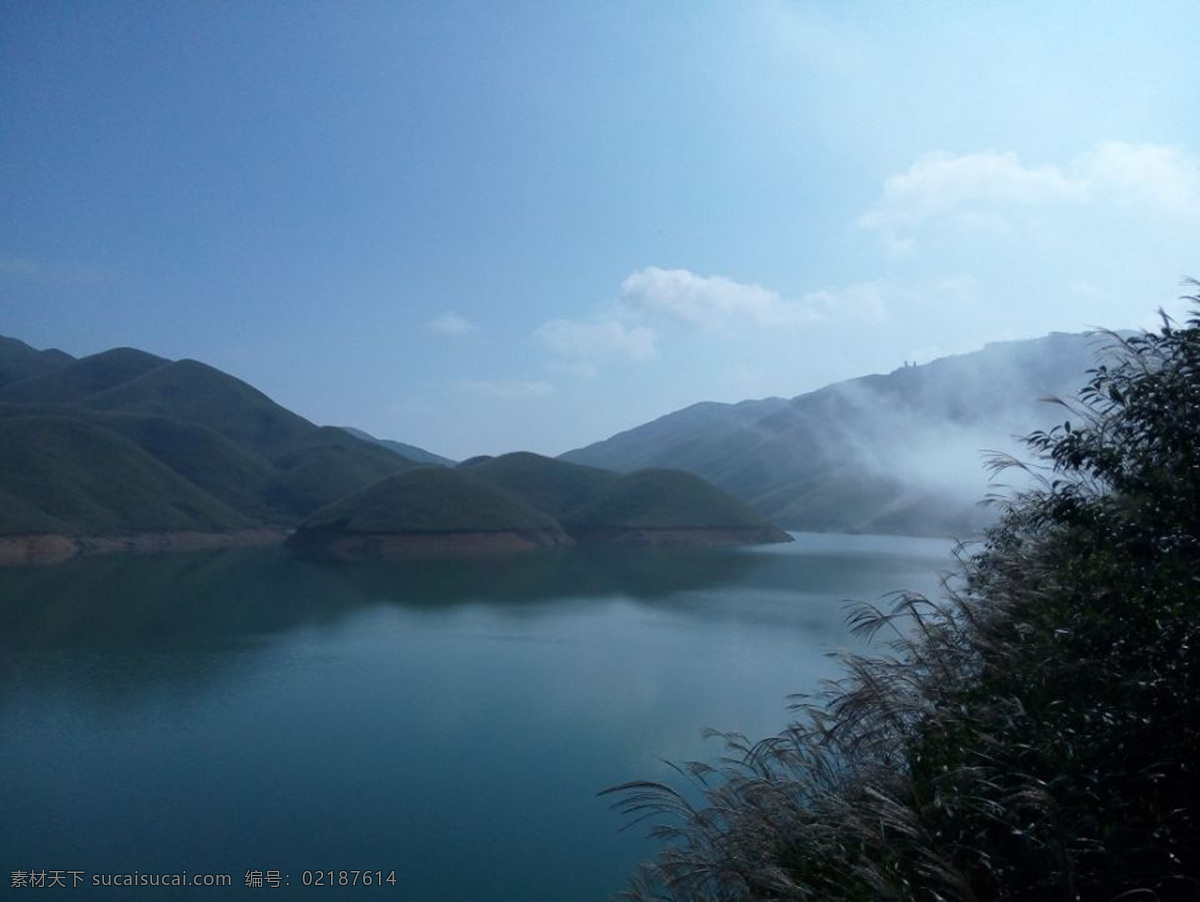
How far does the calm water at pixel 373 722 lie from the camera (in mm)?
11594

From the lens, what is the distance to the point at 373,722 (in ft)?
59.8

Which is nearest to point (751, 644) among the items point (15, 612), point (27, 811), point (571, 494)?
point (27, 811)

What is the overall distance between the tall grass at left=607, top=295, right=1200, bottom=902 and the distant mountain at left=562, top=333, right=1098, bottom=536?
6876 cm

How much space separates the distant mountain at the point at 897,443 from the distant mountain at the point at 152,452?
54.3 m

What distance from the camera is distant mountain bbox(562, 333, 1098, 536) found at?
9175 centimetres

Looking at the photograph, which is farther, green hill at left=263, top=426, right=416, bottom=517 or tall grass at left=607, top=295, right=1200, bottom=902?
green hill at left=263, top=426, right=416, bottom=517

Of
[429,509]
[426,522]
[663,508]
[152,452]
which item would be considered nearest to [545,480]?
[663,508]

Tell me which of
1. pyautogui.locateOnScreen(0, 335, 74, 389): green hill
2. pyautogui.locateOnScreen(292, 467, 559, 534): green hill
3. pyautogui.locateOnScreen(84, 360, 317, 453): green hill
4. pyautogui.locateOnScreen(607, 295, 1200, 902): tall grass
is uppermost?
pyautogui.locateOnScreen(0, 335, 74, 389): green hill

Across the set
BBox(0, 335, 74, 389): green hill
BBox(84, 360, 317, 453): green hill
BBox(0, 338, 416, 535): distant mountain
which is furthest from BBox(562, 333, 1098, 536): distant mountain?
BBox(0, 335, 74, 389): green hill

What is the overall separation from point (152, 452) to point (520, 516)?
46180 millimetres

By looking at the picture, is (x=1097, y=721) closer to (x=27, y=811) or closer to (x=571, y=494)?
(x=27, y=811)

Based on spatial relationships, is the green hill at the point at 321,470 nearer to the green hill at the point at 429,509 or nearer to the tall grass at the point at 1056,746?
the green hill at the point at 429,509

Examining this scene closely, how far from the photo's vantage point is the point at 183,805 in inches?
515

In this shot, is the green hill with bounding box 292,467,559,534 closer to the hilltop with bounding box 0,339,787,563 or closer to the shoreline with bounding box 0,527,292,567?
the hilltop with bounding box 0,339,787,563
